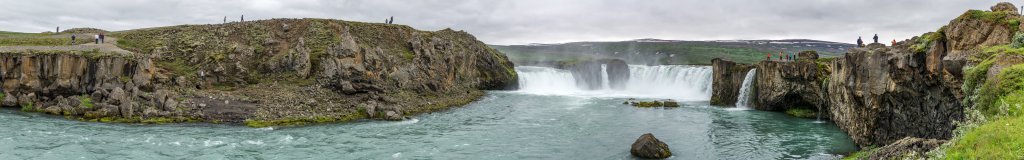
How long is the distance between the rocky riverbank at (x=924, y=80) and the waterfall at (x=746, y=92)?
17.5m

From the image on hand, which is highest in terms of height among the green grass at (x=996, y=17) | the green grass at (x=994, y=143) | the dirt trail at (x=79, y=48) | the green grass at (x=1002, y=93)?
the green grass at (x=996, y=17)

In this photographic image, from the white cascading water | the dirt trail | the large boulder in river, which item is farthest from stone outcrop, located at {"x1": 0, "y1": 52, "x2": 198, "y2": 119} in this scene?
the white cascading water

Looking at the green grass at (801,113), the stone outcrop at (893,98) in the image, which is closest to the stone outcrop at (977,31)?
the stone outcrop at (893,98)

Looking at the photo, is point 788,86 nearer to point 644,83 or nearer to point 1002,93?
point 1002,93

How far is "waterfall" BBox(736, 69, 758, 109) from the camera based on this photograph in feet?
186

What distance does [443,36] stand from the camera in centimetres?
8138

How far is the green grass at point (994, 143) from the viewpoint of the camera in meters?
10.9

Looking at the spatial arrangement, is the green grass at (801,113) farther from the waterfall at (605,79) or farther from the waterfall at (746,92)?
the waterfall at (605,79)

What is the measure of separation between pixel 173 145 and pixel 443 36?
174 ft

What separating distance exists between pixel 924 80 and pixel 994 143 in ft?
47.3

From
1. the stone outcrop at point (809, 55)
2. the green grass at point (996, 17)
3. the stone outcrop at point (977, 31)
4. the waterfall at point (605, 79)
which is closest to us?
the stone outcrop at point (977, 31)

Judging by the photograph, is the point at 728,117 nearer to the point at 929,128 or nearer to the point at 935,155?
the point at 929,128

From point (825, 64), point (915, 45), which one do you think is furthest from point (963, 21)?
point (825, 64)

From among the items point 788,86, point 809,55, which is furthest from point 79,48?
point 809,55
